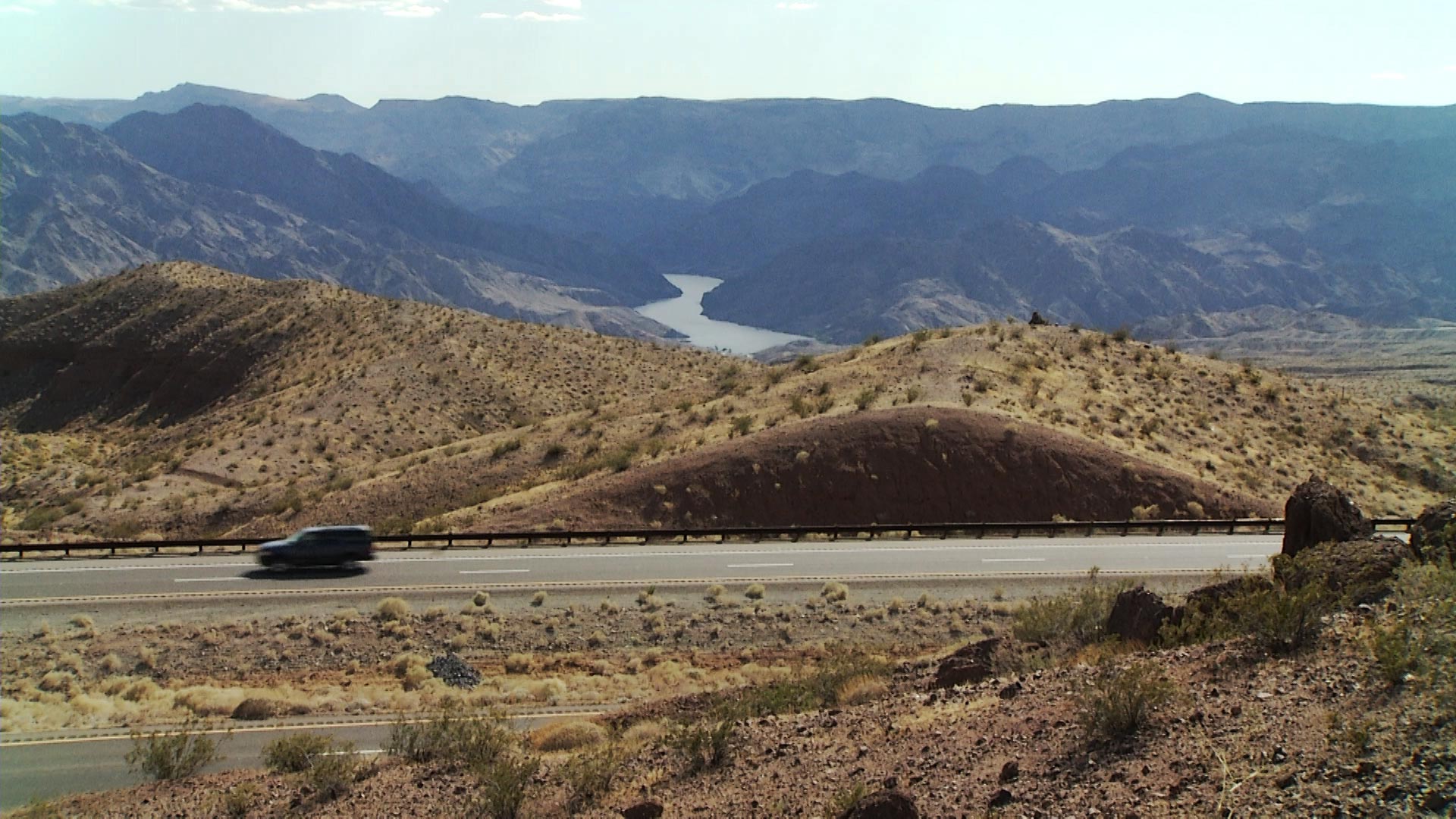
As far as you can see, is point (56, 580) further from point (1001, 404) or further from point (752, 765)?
point (1001, 404)

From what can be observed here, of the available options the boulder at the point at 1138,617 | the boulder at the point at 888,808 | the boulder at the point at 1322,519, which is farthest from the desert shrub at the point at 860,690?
the boulder at the point at 1322,519

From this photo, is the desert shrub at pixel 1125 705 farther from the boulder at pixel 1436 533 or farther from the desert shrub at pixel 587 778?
the desert shrub at pixel 587 778

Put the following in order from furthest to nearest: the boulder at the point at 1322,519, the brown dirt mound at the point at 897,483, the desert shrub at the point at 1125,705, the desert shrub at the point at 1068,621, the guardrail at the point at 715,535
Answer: the brown dirt mound at the point at 897,483 → the guardrail at the point at 715,535 → the boulder at the point at 1322,519 → the desert shrub at the point at 1068,621 → the desert shrub at the point at 1125,705

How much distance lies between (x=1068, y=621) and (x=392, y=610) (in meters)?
14.7

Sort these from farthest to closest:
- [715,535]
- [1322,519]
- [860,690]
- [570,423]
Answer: [570,423] < [715,535] < [1322,519] < [860,690]

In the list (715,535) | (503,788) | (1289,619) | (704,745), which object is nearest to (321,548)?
(715,535)

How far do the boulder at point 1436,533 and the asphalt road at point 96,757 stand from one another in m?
13.3

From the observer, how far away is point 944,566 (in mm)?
27594

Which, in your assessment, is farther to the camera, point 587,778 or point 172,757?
point 172,757

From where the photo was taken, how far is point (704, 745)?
12.7m

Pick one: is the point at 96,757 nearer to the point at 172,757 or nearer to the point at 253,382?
the point at 172,757

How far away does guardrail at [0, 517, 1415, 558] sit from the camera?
95.8ft

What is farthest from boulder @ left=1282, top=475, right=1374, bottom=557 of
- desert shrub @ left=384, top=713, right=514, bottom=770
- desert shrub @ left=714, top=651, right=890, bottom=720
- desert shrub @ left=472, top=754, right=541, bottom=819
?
desert shrub @ left=384, top=713, right=514, bottom=770

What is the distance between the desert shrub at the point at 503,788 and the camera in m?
11.7
